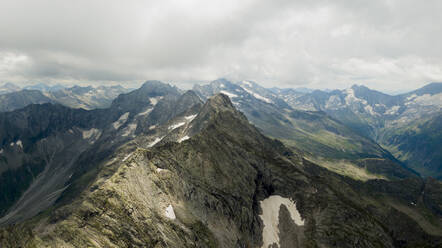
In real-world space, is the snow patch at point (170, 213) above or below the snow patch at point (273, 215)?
above

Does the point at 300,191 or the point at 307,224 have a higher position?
the point at 300,191

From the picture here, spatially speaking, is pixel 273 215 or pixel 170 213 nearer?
→ pixel 170 213

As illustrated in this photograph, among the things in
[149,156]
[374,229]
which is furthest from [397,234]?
[149,156]

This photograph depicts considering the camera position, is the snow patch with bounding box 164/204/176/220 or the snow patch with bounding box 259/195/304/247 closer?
the snow patch with bounding box 164/204/176/220

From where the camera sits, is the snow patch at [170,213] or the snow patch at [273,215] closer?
the snow patch at [170,213]

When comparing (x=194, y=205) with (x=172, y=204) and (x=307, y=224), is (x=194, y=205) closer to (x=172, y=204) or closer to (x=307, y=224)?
(x=172, y=204)

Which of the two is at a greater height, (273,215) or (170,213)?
(170,213)

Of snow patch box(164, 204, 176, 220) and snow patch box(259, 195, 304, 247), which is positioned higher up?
snow patch box(164, 204, 176, 220)

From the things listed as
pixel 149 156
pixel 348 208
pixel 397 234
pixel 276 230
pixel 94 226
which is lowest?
pixel 397 234
